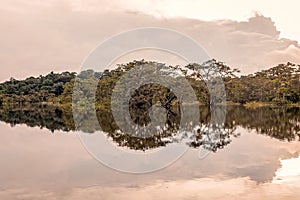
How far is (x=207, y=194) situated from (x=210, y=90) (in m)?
27.0

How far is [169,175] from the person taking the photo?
7809 millimetres

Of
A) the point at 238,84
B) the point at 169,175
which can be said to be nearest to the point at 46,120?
the point at 169,175

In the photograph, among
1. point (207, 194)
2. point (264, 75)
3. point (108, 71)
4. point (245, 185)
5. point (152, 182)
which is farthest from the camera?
point (264, 75)

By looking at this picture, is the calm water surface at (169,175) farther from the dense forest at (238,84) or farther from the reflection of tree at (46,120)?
the dense forest at (238,84)

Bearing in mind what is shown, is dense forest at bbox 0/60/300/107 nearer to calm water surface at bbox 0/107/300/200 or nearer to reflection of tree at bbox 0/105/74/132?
reflection of tree at bbox 0/105/74/132

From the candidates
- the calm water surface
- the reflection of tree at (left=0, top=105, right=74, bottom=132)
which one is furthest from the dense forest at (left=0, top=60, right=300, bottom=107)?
the calm water surface

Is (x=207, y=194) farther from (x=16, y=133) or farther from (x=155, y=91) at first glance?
(x=155, y=91)

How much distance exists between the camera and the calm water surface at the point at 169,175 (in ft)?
21.2

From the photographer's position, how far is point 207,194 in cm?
626

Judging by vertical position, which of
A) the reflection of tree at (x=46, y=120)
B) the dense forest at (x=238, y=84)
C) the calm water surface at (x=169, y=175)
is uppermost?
the dense forest at (x=238, y=84)

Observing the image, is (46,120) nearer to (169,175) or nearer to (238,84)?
(169,175)

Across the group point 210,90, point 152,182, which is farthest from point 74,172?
point 210,90

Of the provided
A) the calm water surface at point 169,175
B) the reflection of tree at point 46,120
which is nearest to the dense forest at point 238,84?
the reflection of tree at point 46,120

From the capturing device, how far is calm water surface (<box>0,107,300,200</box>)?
21.2 ft
